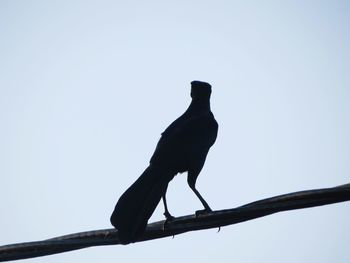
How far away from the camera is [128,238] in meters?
3.56

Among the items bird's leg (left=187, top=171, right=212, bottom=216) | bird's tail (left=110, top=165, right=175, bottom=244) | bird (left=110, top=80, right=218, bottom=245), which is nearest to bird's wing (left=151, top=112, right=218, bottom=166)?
bird (left=110, top=80, right=218, bottom=245)

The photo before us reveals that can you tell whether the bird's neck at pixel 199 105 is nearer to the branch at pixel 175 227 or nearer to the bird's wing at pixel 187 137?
the bird's wing at pixel 187 137

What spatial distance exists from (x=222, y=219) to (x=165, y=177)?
1.70 metres

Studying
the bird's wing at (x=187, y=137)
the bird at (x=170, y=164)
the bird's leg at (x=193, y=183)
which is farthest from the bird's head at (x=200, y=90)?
the bird's leg at (x=193, y=183)

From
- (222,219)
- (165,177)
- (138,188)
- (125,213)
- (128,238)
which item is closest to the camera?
(222,219)

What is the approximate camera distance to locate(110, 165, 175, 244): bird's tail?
3.65 metres

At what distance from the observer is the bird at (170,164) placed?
3.84 meters

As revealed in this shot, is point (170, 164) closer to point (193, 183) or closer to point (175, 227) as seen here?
point (193, 183)

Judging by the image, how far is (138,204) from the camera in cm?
408

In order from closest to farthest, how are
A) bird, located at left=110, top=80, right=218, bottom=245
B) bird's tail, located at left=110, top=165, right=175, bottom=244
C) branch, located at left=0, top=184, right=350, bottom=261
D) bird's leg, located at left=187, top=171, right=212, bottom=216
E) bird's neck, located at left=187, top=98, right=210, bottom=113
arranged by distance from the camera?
1. branch, located at left=0, top=184, right=350, bottom=261
2. bird's tail, located at left=110, top=165, right=175, bottom=244
3. bird, located at left=110, top=80, right=218, bottom=245
4. bird's leg, located at left=187, top=171, right=212, bottom=216
5. bird's neck, located at left=187, top=98, right=210, bottom=113

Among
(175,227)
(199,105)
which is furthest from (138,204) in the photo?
(199,105)

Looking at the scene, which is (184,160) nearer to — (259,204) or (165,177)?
(165,177)

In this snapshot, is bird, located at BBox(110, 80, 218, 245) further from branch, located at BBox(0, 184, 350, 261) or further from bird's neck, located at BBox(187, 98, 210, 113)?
branch, located at BBox(0, 184, 350, 261)

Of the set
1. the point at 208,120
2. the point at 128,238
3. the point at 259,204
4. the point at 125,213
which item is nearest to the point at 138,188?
the point at 125,213
